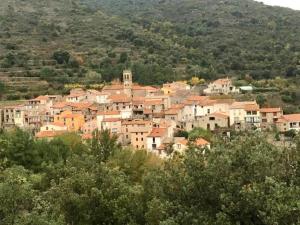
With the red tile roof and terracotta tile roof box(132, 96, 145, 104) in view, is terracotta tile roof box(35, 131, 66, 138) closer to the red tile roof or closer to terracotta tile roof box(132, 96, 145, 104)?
terracotta tile roof box(132, 96, 145, 104)

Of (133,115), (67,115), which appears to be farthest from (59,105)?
(133,115)

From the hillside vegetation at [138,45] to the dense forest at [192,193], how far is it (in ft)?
154

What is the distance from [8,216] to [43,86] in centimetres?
5231

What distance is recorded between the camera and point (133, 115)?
55156mm

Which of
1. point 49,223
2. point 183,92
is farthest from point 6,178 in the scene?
point 183,92

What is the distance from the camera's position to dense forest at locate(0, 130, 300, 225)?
12.1 metres

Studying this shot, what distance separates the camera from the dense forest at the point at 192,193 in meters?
12.1

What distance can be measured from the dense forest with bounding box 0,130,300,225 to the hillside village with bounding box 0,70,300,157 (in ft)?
101

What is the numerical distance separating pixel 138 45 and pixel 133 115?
33.6 m

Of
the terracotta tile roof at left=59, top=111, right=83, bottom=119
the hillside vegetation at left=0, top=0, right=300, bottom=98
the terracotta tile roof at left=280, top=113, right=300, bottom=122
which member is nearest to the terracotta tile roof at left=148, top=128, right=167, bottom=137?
the terracotta tile roof at left=59, top=111, right=83, bottom=119

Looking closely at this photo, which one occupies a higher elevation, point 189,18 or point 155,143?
point 189,18

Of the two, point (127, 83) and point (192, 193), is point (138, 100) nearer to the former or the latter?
point (127, 83)

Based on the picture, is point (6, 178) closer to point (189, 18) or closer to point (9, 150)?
point (9, 150)

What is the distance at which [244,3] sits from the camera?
136 metres
